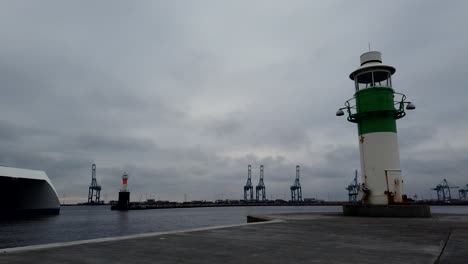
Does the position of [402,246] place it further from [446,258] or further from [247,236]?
[247,236]

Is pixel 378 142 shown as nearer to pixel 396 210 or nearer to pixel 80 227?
pixel 396 210

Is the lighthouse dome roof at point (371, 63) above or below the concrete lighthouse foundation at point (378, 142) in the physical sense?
above

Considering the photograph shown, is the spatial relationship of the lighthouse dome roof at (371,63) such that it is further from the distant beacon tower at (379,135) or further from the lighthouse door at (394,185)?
the lighthouse door at (394,185)

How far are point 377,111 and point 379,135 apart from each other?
1.50m

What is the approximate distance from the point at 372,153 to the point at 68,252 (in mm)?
17637

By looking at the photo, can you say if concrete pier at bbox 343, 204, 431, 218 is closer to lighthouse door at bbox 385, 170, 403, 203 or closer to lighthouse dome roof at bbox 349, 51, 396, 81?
lighthouse door at bbox 385, 170, 403, 203

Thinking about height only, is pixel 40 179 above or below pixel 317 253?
above

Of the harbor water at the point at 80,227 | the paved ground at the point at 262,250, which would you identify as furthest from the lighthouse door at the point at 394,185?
the harbor water at the point at 80,227

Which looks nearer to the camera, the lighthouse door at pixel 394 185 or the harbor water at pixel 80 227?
the lighthouse door at pixel 394 185

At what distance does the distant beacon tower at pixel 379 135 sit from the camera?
19156 mm

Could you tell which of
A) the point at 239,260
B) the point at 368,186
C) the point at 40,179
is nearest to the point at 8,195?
the point at 40,179

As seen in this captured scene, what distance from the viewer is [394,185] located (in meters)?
19.0

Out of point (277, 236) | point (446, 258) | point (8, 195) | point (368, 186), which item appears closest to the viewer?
point (446, 258)

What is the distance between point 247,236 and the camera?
9.96 metres
